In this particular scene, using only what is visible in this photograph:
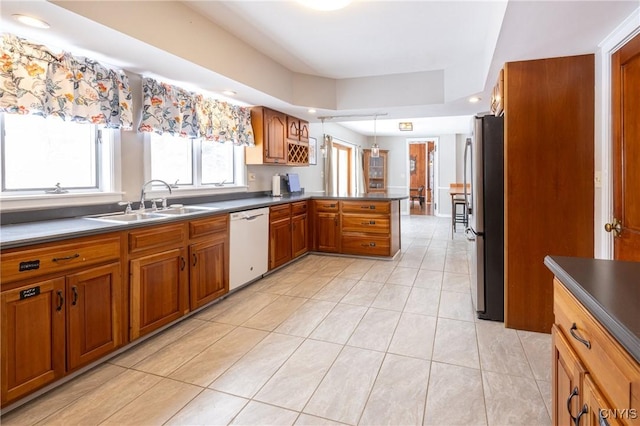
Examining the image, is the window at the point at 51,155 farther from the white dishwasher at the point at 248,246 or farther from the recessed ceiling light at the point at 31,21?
the white dishwasher at the point at 248,246

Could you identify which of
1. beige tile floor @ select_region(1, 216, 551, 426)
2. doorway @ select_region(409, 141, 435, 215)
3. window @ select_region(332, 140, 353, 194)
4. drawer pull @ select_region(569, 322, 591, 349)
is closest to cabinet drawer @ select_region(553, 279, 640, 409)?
drawer pull @ select_region(569, 322, 591, 349)

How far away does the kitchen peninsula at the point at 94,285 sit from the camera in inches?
64.9

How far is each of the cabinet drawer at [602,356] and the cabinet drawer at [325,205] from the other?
148 inches

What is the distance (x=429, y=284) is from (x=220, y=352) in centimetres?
233

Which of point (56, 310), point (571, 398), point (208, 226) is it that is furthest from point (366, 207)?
point (571, 398)

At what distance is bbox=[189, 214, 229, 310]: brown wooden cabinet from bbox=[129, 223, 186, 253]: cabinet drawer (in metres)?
0.13

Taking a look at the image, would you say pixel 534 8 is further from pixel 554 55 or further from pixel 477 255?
pixel 477 255

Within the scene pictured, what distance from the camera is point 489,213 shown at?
281cm

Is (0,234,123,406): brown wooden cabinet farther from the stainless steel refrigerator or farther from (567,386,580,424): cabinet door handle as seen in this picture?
the stainless steel refrigerator

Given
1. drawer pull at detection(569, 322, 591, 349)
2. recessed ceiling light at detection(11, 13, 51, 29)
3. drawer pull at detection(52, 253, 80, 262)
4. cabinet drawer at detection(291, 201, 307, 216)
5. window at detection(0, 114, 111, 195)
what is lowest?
drawer pull at detection(569, 322, 591, 349)

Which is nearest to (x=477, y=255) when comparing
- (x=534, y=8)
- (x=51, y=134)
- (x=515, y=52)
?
(x=515, y=52)

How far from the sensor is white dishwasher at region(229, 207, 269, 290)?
3.31 metres

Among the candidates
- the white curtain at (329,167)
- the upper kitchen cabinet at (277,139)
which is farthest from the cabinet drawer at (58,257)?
the white curtain at (329,167)

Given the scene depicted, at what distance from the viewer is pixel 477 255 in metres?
2.88
